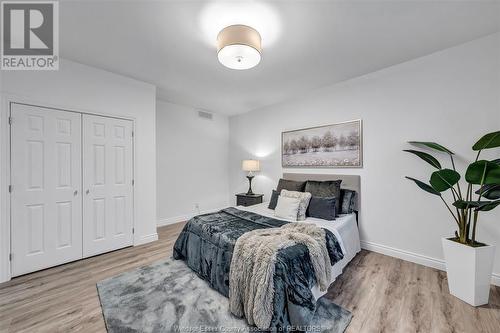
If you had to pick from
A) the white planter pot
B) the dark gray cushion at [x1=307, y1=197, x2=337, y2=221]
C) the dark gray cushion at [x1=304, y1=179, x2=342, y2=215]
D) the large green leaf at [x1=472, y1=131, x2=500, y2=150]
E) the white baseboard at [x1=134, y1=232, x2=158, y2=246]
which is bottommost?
the white baseboard at [x1=134, y1=232, x2=158, y2=246]

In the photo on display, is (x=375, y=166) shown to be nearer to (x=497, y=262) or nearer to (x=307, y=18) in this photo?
(x=497, y=262)

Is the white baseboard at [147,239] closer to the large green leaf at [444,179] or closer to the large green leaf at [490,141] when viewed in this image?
the large green leaf at [444,179]

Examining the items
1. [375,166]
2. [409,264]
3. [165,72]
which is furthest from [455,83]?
[165,72]

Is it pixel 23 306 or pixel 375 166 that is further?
pixel 375 166

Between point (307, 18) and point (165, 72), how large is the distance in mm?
2072

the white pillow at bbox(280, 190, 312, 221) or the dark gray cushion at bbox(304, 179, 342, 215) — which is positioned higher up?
the dark gray cushion at bbox(304, 179, 342, 215)

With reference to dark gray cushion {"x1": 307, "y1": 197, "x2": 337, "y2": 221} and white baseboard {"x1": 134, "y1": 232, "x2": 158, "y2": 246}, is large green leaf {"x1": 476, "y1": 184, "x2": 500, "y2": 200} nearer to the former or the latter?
dark gray cushion {"x1": 307, "y1": 197, "x2": 337, "y2": 221}

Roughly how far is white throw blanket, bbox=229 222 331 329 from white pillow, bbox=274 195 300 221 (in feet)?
2.21

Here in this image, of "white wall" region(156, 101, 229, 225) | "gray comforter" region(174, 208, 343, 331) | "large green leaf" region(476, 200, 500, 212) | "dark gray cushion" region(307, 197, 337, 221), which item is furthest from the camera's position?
"white wall" region(156, 101, 229, 225)

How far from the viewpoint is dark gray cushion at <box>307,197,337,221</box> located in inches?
107

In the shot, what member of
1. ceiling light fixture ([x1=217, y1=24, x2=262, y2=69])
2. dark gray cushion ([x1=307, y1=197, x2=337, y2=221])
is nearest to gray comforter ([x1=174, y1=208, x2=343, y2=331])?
dark gray cushion ([x1=307, y1=197, x2=337, y2=221])

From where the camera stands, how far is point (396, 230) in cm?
279

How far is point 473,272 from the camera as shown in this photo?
1835mm

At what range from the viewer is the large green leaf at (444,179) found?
1.91 m
